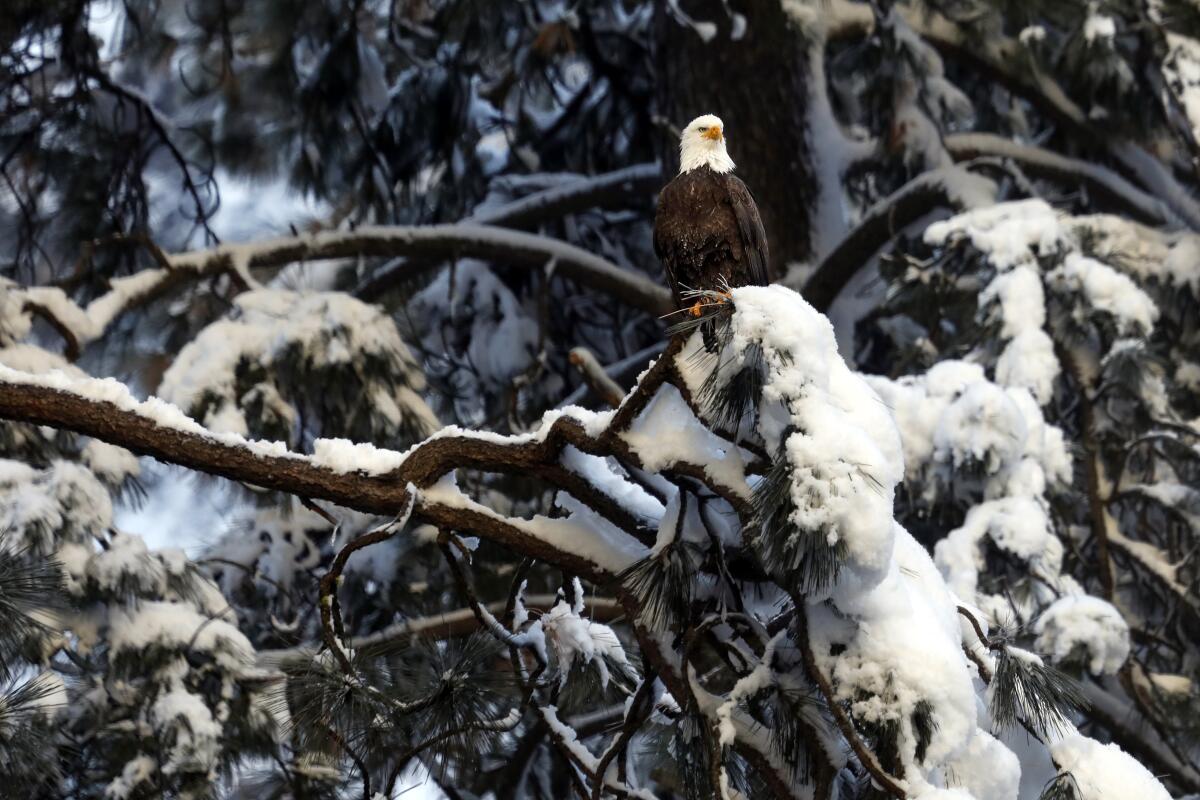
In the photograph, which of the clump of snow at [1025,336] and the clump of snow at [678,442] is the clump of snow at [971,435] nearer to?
the clump of snow at [1025,336]

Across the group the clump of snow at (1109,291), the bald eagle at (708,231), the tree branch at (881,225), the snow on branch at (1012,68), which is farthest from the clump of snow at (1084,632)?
the snow on branch at (1012,68)

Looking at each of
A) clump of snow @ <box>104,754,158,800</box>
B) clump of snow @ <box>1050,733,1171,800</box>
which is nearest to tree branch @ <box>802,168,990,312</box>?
clump of snow @ <box>104,754,158,800</box>

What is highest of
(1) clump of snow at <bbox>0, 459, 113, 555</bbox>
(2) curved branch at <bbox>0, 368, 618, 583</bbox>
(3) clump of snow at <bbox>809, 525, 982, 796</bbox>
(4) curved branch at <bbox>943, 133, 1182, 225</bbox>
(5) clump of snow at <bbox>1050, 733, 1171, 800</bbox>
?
(4) curved branch at <bbox>943, 133, 1182, 225</bbox>

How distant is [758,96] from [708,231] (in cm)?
239

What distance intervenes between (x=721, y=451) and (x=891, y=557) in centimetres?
33

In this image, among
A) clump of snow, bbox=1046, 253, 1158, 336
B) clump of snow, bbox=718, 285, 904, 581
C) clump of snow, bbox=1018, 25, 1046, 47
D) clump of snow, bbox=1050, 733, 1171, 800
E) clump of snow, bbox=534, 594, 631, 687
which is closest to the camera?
clump of snow, bbox=718, 285, 904, 581

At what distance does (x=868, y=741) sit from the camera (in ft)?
5.90

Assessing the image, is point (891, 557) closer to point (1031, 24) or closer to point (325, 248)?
point (325, 248)

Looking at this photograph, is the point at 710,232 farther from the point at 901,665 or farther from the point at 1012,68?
the point at 1012,68

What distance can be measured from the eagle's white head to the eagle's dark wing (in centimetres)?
9

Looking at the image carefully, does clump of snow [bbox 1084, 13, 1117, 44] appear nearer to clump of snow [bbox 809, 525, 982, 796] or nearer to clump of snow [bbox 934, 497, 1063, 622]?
clump of snow [bbox 934, 497, 1063, 622]

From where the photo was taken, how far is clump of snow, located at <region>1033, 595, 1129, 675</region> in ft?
10.4

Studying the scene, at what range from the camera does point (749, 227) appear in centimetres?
272

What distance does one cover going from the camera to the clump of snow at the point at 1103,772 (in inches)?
72.7
